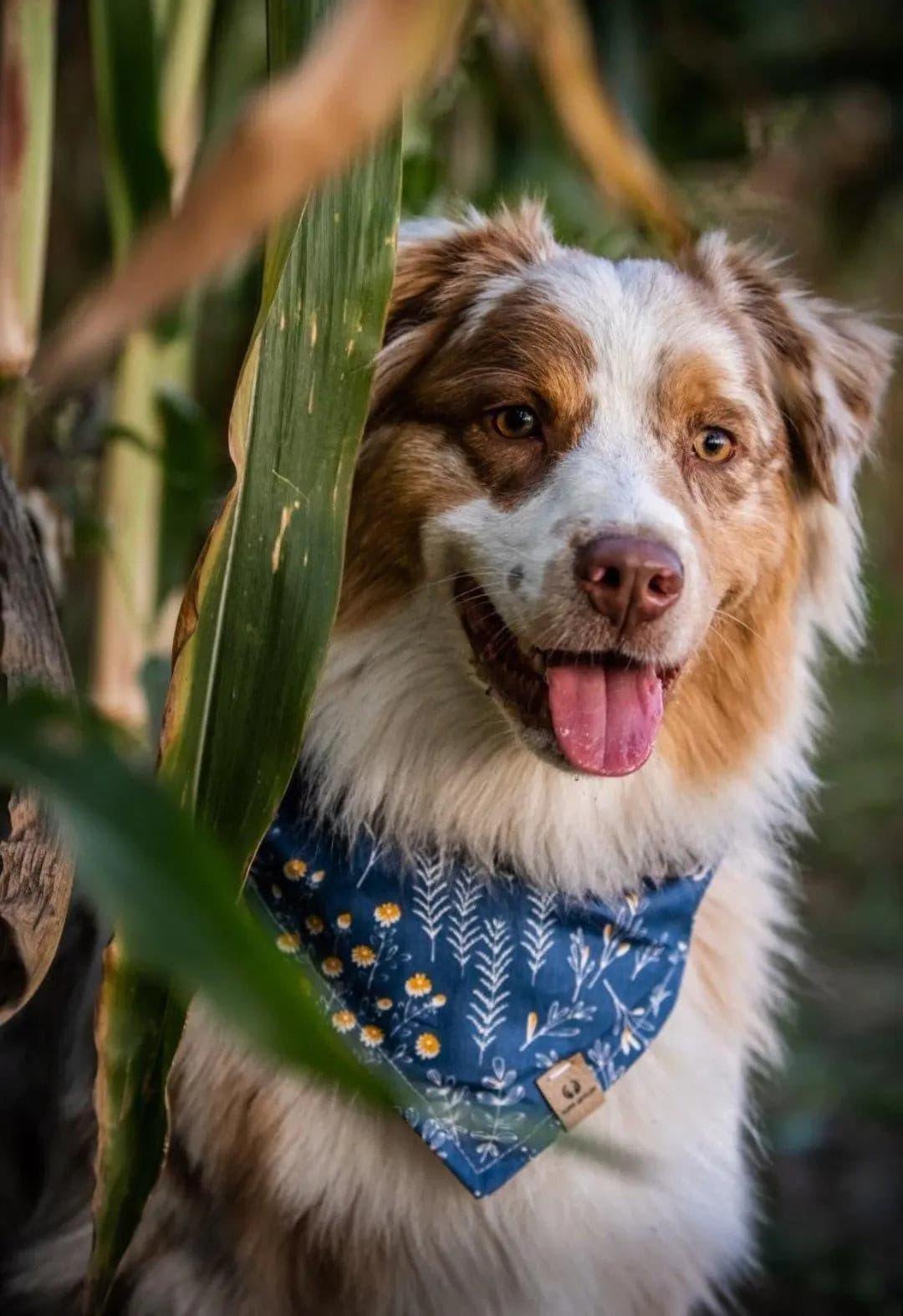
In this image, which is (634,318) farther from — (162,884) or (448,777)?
(162,884)

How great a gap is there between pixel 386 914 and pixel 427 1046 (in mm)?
184

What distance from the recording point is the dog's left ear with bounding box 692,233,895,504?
79.5 inches

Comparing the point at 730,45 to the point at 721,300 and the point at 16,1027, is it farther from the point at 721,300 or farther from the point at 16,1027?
the point at 16,1027

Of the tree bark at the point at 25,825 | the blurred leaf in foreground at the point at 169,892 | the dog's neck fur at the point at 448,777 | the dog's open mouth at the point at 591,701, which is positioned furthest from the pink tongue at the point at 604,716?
the blurred leaf in foreground at the point at 169,892

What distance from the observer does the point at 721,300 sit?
202cm

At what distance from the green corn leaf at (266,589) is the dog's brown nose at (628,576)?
15.7 inches

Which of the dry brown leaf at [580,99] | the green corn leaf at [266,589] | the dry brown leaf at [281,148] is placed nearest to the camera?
the dry brown leaf at [281,148]

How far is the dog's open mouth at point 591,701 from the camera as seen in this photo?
171cm

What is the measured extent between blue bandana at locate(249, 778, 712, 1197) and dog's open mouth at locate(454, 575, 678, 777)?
0.31 m

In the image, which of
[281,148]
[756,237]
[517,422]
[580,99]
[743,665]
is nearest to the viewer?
[281,148]

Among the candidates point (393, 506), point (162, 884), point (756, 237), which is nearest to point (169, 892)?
point (162, 884)

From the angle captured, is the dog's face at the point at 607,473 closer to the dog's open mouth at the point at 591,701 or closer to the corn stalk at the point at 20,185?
the dog's open mouth at the point at 591,701

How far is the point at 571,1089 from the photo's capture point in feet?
6.16

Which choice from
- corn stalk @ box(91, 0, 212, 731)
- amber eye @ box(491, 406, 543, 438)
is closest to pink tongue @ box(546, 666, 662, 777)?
amber eye @ box(491, 406, 543, 438)
